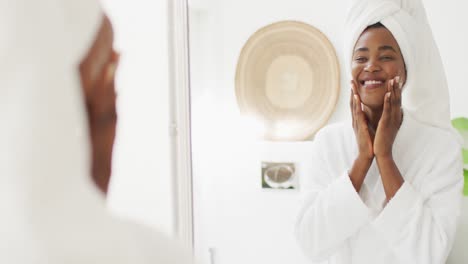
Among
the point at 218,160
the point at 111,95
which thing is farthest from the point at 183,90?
the point at 111,95

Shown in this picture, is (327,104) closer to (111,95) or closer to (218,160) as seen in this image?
(218,160)

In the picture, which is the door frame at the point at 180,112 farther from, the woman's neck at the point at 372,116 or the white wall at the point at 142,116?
the woman's neck at the point at 372,116

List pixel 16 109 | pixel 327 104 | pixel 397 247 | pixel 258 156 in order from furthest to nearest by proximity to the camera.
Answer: pixel 258 156 < pixel 327 104 < pixel 397 247 < pixel 16 109

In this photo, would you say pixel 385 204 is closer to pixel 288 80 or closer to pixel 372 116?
pixel 372 116

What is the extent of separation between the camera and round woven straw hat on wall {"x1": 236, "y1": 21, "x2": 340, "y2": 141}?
52.3 inches

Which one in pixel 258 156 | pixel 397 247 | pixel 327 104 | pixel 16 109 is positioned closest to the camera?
pixel 16 109

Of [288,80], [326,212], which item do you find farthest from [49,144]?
[288,80]

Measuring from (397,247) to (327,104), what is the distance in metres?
0.50

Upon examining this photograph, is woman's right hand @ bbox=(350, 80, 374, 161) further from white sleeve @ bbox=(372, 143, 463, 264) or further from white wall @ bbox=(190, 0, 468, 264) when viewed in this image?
white wall @ bbox=(190, 0, 468, 264)

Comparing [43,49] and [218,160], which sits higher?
[43,49]

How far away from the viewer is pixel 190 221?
1412 millimetres

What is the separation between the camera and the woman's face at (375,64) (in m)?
0.93

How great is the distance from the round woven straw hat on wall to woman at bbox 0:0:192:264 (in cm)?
116

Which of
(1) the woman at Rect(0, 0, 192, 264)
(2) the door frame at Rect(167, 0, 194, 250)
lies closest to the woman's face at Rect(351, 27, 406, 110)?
(2) the door frame at Rect(167, 0, 194, 250)
